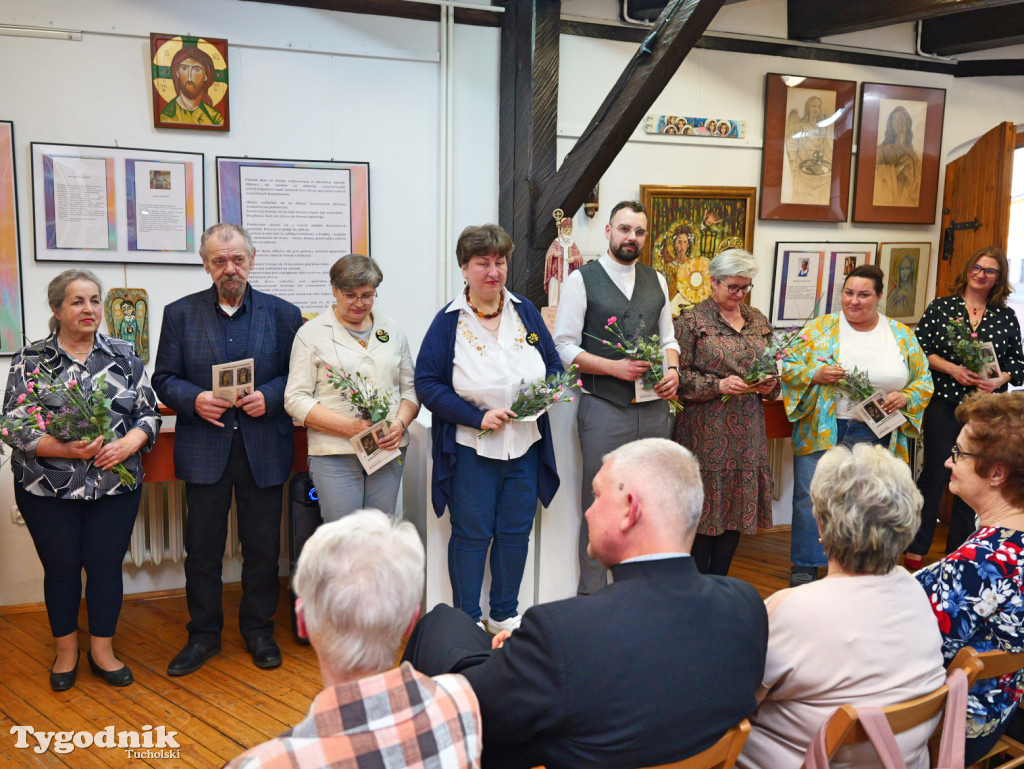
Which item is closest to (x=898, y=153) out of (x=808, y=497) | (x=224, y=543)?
(x=808, y=497)

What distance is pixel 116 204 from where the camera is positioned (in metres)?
4.48

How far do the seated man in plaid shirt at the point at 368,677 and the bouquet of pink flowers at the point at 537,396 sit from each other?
2157mm

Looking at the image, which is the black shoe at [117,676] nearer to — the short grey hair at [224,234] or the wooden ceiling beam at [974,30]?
the short grey hair at [224,234]

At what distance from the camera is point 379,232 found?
5.05 meters

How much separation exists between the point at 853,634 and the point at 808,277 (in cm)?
465

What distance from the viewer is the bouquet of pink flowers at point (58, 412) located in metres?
3.33

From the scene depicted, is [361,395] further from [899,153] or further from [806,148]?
[899,153]

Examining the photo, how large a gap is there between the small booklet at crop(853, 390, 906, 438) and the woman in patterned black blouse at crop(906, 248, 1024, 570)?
2.48 ft

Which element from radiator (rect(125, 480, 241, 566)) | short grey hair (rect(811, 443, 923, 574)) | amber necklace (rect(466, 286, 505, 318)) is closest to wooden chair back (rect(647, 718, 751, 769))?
short grey hair (rect(811, 443, 923, 574))

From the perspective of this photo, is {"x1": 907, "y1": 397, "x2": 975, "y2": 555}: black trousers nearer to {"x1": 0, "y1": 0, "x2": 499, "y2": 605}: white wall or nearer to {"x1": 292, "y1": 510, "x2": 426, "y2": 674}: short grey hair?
{"x1": 0, "y1": 0, "x2": 499, "y2": 605}: white wall

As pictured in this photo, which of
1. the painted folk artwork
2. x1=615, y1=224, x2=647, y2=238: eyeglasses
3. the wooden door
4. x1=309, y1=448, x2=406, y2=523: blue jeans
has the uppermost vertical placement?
the wooden door

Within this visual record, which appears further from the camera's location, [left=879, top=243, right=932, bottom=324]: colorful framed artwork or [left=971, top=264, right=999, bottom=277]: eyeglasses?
[left=879, top=243, right=932, bottom=324]: colorful framed artwork

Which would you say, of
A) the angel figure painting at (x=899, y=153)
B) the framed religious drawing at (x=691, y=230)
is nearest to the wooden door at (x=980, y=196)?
the angel figure painting at (x=899, y=153)

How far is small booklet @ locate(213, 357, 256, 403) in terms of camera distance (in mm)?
3586
